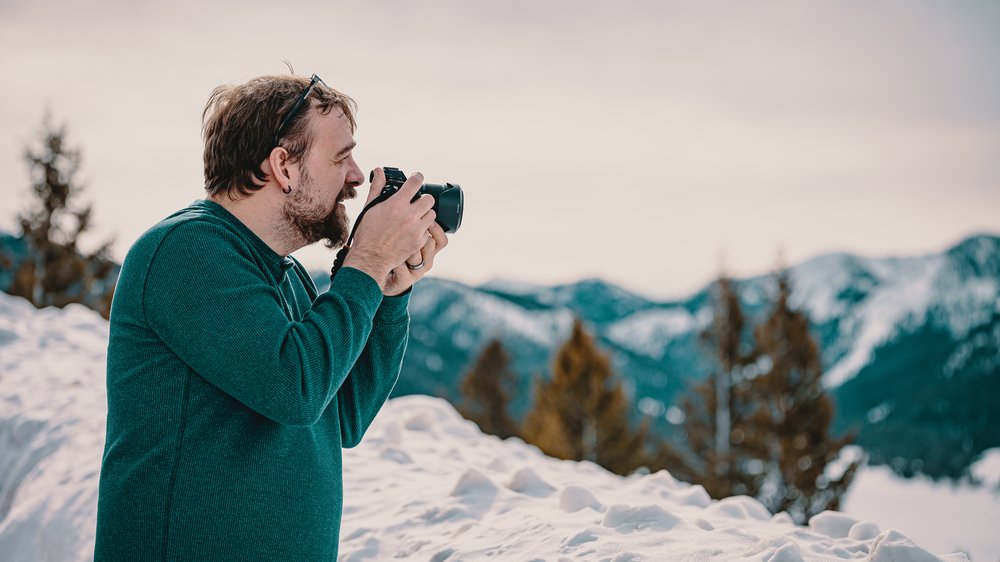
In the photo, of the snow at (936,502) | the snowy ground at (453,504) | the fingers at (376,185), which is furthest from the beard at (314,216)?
the snow at (936,502)

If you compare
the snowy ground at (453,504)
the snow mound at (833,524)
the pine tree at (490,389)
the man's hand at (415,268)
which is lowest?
the pine tree at (490,389)

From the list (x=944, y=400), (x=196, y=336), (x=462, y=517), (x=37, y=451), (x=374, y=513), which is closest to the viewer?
(x=196, y=336)

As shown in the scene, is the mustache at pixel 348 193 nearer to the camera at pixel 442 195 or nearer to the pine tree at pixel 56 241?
the camera at pixel 442 195

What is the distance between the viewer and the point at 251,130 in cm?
196

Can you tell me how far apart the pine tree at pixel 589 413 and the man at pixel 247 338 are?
2143cm

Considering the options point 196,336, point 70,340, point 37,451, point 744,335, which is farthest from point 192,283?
point 744,335

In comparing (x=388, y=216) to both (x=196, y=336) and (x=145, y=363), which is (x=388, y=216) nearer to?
(x=196, y=336)

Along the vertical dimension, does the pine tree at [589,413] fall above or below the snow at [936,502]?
above

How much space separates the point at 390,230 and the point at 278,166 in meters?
0.36

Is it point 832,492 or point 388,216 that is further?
point 832,492

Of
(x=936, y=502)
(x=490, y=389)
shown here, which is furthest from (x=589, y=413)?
(x=936, y=502)

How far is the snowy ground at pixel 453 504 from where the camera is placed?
108 inches

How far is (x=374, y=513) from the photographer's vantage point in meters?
3.67

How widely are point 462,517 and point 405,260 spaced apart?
5.84ft
